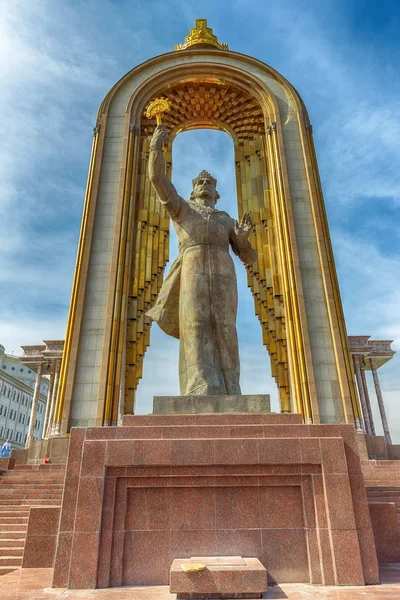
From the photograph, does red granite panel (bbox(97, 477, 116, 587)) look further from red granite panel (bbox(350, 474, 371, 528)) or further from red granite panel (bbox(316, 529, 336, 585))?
red granite panel (bbox(350, 474, 371, 528))

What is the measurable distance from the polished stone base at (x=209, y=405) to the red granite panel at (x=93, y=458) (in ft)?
2.80

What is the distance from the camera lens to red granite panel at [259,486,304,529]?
350 centimetres

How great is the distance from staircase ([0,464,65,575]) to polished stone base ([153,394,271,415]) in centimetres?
232

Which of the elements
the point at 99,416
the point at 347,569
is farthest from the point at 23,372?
the point at 347,569

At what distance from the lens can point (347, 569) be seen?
3.22 metres

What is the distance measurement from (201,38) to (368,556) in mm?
19279

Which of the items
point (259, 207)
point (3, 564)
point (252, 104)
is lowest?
point (3, 564)

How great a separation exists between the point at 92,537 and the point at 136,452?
2.37 ft

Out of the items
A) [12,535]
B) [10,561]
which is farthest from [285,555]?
[12,535]

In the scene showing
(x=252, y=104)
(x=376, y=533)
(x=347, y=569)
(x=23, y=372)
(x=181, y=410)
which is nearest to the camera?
(x=347, y=569)

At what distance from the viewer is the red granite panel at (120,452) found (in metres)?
3.57

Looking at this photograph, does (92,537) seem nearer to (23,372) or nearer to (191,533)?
(191,533)

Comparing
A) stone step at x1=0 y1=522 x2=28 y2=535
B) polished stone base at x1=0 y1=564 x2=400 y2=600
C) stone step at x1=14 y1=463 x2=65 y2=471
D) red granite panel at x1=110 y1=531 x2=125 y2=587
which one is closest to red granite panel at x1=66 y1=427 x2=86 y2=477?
red granite panel at x1=110 y1=531 x2=125 y2=587

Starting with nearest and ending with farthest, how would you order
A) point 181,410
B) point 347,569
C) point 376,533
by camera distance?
point 347,569, point 376,533, point 181,410
